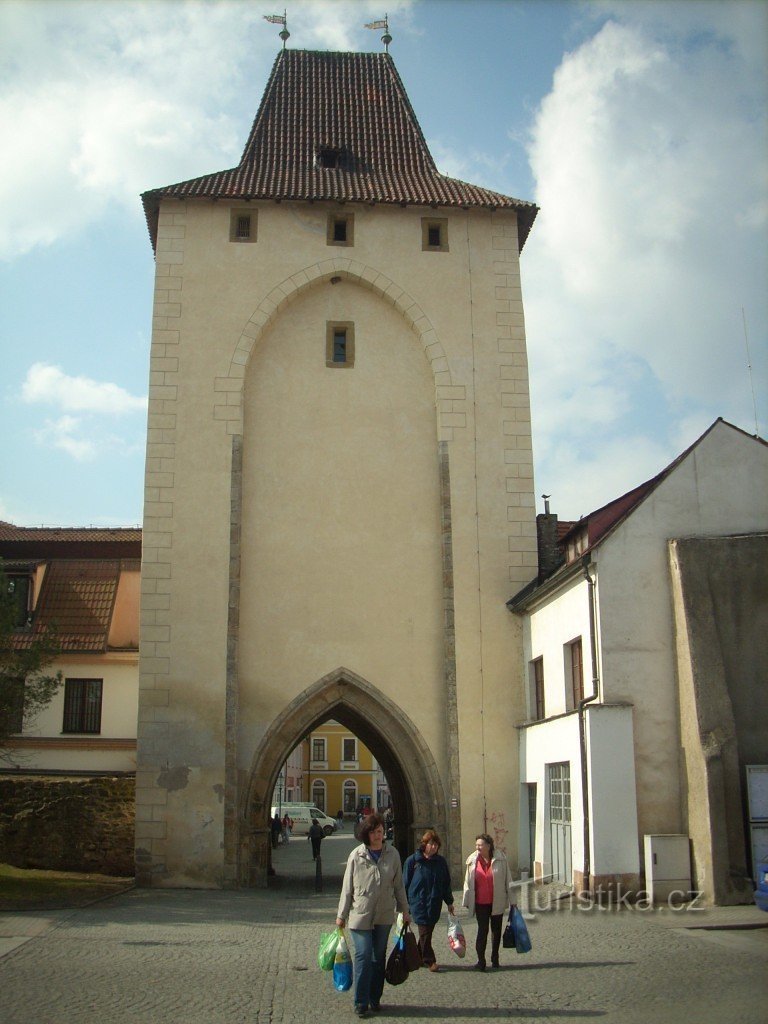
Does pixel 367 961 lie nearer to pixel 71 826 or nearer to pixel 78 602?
pixel 71 826

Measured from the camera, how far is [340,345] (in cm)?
2406

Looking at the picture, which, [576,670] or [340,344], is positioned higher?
[340,344]

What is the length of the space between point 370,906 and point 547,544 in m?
14.8

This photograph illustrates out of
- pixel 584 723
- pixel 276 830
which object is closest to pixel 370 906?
pixel 584 723

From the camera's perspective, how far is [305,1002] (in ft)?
30.5

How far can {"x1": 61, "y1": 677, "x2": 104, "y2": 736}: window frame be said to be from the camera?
26.3m

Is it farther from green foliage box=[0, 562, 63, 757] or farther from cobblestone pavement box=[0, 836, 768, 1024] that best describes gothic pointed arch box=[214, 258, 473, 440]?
cobblestone pavement box=[0, 836, 768, 1024]

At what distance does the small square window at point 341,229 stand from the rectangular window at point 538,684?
32.6 feet

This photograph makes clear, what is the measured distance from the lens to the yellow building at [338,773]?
6819cm

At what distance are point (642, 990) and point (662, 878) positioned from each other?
6.21 metres

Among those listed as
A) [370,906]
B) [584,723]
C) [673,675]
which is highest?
[673,675]

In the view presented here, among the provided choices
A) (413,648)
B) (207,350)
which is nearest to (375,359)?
(207,350)

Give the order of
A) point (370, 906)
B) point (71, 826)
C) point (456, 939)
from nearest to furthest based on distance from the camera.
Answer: point (370, 906) < point (456, 939) < point (71, 826)

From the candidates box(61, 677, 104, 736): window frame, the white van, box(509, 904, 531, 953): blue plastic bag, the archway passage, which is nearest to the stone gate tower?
the archway passage
